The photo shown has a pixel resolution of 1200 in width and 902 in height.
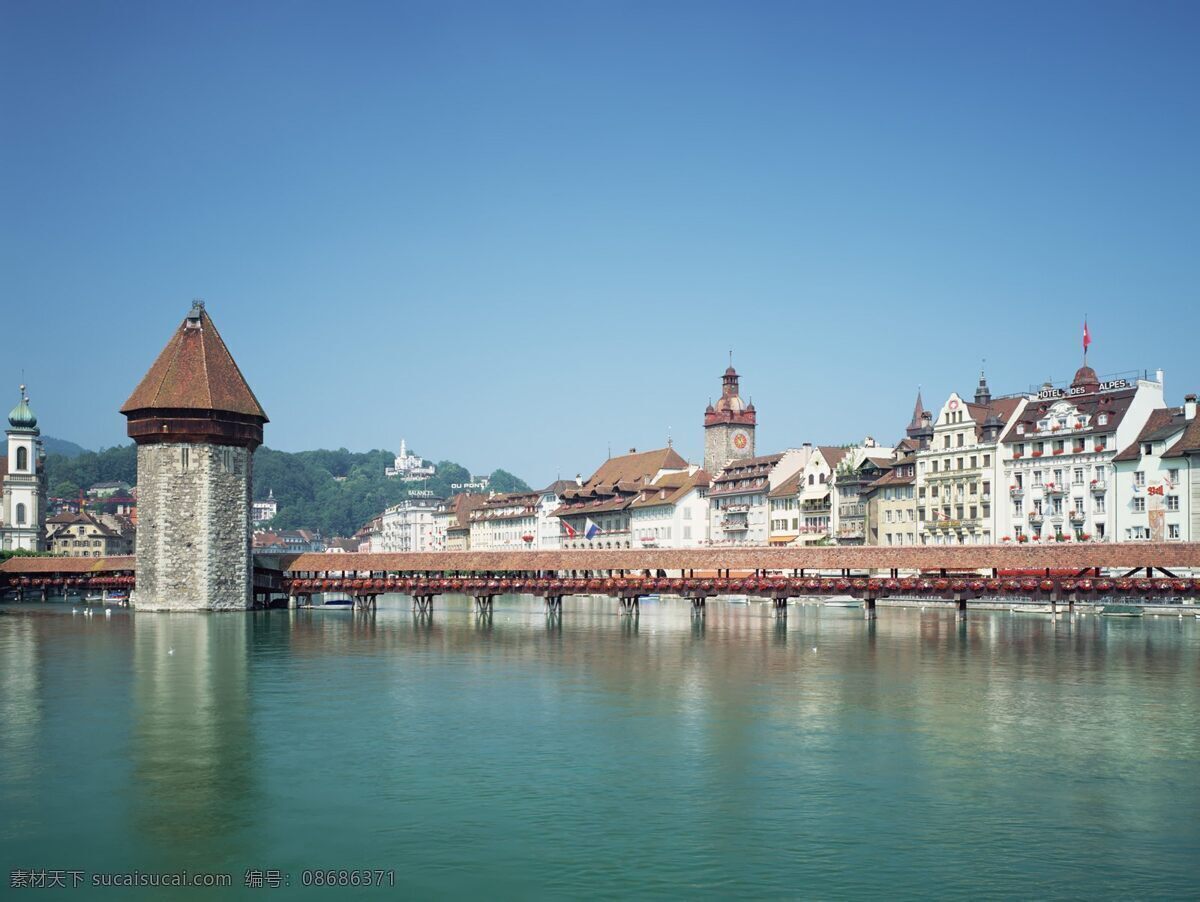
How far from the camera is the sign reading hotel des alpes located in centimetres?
6881

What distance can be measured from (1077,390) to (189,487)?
152 ft

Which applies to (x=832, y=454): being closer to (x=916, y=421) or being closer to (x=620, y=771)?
(x=916, y=421)

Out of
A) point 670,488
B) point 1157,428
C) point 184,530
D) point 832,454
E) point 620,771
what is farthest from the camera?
point 670,488

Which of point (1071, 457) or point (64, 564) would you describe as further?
point (64, 564)

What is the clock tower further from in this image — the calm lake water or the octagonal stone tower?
the calm lake water

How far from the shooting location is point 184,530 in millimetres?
62281

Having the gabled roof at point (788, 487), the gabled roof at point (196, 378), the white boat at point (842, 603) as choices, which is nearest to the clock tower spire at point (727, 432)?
the gabled roof at point (788, 487)

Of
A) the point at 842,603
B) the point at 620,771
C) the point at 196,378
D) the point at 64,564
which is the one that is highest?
the point at 196,378

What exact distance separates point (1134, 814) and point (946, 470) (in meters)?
58.8

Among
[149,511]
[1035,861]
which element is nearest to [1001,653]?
[1035,861]

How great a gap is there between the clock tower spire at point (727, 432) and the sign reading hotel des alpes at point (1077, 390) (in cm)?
3271

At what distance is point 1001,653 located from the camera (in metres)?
41.7

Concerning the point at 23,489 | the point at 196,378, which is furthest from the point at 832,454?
the point at 23,489

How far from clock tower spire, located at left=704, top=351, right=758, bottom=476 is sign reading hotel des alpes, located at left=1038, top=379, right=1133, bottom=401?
3271 centimetres
